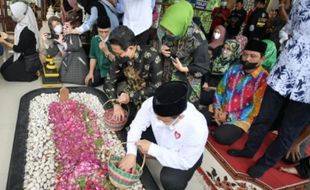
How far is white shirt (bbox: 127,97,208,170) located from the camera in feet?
4.73

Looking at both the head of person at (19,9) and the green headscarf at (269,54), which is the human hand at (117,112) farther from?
the head of person at (19,9)

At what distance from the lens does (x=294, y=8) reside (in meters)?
1.71

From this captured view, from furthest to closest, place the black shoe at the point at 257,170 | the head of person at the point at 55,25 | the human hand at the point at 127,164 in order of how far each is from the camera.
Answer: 1. the head of person at the point at 55,25
2. the black shoe at the point at 257,170
3. the human hand at the point at 127,164

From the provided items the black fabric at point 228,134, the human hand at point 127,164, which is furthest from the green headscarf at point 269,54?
the human hand at point 127,164

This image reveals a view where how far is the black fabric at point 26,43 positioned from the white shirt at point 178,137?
167 cm

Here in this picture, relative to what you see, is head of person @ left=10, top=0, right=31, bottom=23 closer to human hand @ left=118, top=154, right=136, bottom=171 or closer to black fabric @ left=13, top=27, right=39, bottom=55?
black fabric @ left=13, top=27, right=39, bottom=55

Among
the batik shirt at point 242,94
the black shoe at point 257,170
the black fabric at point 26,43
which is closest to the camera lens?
the black shoe at point 257,170

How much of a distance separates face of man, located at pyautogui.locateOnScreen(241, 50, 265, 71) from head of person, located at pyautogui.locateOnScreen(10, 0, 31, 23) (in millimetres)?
2013

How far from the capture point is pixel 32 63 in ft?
9.13

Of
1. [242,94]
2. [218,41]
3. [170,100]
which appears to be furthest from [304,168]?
[218,41]

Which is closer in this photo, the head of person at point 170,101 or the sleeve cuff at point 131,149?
the head of person at point 170,101

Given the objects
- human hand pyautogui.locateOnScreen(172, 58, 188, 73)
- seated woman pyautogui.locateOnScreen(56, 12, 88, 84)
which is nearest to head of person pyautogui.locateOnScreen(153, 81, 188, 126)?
human hand pyautogui.locateOnScreen(172, 58, 188, 73)

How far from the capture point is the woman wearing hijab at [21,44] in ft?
8.63

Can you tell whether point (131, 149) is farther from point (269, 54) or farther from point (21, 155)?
point (269, 54)
